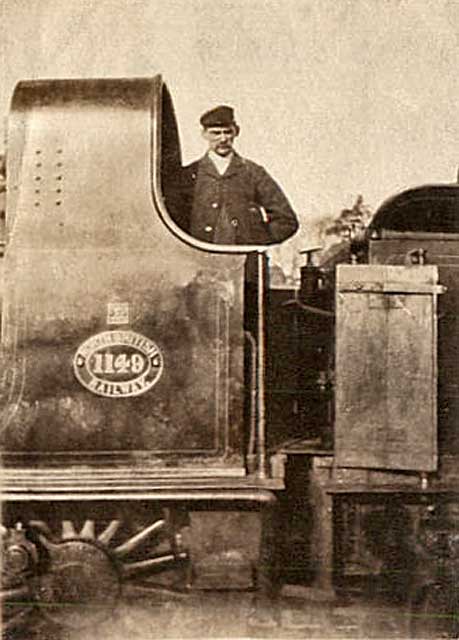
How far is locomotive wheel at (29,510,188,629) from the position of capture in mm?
1580

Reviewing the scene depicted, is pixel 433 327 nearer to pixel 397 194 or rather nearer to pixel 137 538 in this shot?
pixel 397 194

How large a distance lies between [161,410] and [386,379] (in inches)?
17.1

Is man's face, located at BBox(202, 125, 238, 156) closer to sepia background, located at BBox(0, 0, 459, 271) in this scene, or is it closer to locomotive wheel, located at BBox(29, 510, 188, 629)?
sepia background, located at BBox(0, 0, 459, 271)

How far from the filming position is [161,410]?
1.61 m

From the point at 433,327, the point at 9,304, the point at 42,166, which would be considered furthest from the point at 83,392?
the point at 433,327

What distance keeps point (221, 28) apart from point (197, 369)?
2.18 ft

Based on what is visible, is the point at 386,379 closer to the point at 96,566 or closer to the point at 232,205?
the point at 232,205

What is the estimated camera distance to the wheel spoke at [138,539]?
1604 millimetres

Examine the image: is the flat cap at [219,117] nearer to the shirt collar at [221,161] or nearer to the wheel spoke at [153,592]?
the shirt collar at [221,161]

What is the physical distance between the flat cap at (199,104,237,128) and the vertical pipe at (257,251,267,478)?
263 millimetres

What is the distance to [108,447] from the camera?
160 cm

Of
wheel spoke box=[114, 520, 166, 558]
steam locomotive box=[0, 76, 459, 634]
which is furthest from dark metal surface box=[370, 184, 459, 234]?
wheel spoke box=[114, 520, 166, 558]

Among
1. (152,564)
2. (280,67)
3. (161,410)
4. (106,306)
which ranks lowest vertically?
(152,564)

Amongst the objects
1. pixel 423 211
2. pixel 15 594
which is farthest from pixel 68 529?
pixel 423 211
